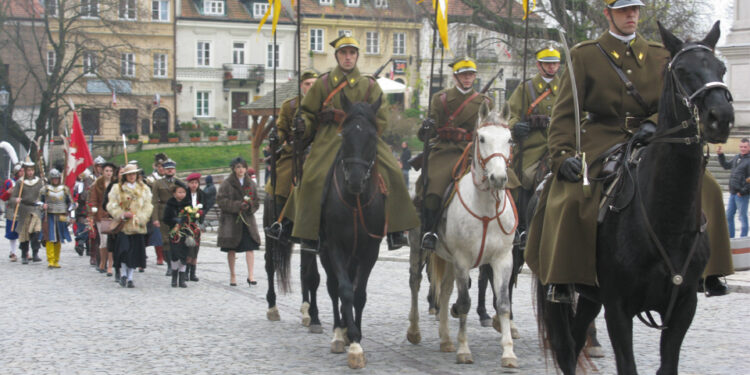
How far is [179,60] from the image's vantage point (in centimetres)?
8094

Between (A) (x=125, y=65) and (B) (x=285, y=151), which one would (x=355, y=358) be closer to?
(B) (x=285, y=151)

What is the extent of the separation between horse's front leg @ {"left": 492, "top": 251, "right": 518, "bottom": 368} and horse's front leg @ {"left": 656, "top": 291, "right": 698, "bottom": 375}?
3.27m

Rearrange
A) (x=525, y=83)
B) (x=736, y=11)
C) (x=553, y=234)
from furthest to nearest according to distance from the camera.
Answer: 1. (x=736, y=11)
2. (x=525, y=83)
3. (x=553, y=234)

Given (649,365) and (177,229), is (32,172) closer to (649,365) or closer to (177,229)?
(177,229)

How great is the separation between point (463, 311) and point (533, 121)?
8.86 feet

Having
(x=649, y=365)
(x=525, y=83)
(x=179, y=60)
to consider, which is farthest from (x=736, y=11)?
(x=179, y=60)

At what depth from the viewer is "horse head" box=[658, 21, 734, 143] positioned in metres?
4.97

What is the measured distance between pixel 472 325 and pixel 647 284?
19.9ft

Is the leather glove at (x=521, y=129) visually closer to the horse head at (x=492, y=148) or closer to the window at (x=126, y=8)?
the horse head at (x=492, y=148)

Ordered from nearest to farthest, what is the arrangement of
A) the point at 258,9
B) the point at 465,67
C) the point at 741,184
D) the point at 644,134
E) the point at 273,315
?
the point at 644,134 → the point at 465,67 → the point at 273,315 → the point at 741,184 → the point at 258,9

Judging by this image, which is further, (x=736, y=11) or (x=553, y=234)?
(x=736, y=11)

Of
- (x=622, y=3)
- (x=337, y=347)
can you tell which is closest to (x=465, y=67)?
(x=337, y=347)

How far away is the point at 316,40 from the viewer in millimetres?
81188

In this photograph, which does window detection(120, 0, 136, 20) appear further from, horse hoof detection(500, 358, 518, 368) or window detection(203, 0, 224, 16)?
horse hoof detection(500, 358, 518, 368)
